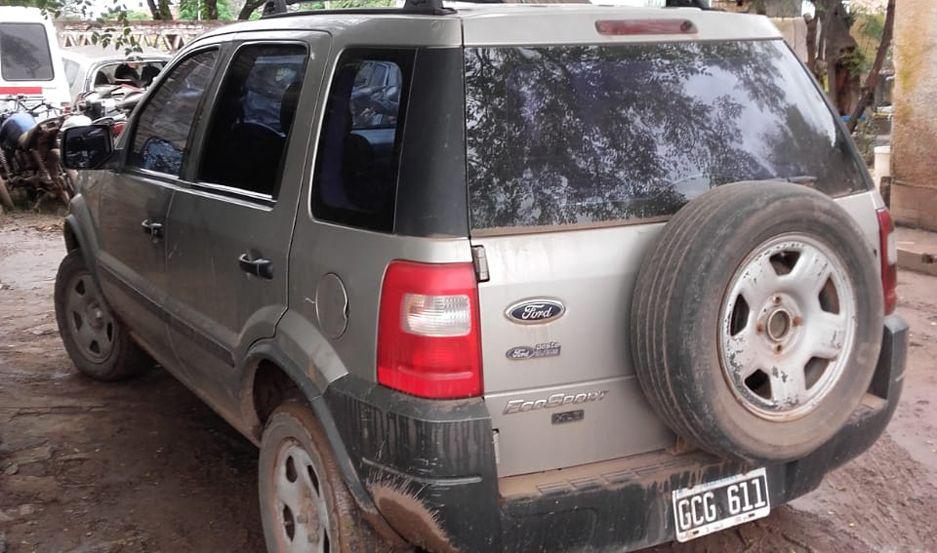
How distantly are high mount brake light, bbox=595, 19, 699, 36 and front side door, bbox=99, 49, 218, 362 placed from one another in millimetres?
1685

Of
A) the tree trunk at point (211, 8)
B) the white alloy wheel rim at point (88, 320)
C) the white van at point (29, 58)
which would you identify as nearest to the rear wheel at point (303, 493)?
the white alloy wheel rim at point (88, 320)

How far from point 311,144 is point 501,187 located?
2.26 ft

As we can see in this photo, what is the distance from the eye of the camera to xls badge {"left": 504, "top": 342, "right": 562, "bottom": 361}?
2363 millimetres

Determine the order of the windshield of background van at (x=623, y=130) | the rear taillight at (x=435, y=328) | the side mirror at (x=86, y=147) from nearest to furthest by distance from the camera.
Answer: the rear taillight at (x=435, y=328) → the windshield of background van at (x=623, y=130) → the side mirror at (x=86, y=147)

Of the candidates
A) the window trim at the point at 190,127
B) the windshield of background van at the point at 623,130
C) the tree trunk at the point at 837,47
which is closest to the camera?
the windshield of background van at the point at 623,130

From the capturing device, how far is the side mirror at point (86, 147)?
4.34 m

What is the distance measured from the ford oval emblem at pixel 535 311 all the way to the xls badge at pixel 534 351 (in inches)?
2.5

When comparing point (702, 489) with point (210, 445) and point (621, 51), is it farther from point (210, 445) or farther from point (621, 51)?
point (210, 445)

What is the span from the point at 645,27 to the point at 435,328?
109cm

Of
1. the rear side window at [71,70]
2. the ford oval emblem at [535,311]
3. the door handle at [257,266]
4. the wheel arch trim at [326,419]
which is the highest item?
the rear side window at [71,70]

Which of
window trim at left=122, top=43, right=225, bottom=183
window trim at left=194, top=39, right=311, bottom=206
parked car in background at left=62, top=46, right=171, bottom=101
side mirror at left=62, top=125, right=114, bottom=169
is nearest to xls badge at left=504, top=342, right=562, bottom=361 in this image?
window trim at left=194, top=39, right=311, bottom=206

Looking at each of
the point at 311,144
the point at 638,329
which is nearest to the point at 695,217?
the point at 638,329

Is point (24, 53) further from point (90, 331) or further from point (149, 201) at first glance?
point (149, 201)

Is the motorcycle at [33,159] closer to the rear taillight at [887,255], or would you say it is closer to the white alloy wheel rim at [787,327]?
the rear taillight at [887,255]
